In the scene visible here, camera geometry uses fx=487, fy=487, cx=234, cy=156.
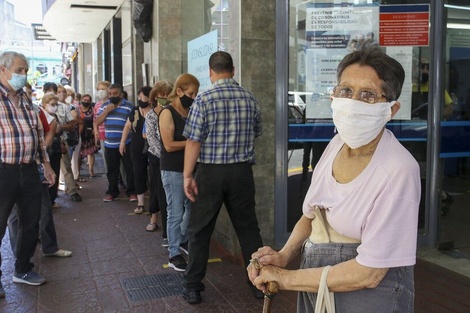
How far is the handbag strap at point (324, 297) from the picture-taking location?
1710mm

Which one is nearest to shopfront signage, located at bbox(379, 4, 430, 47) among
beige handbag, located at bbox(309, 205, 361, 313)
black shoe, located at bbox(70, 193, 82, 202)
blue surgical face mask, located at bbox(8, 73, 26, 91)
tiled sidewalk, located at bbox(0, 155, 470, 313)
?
tiled sidewalk, located at bbox(0, 155, 470, 313)

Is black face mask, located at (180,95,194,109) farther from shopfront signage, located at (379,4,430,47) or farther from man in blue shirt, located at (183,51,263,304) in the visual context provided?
shopfront signage, located at (379,4,430,47)

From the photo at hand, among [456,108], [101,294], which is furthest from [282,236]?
[456,108]

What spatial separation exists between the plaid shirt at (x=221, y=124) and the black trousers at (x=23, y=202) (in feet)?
5.08

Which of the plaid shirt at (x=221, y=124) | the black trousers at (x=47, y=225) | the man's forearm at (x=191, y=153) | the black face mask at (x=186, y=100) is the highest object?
the black face mask at (x=186, y=100)

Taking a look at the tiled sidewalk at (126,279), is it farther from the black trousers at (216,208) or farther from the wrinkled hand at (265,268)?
the wrinkled hand at (265,268)

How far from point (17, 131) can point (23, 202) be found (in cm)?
65

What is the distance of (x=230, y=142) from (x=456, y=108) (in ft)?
9.21

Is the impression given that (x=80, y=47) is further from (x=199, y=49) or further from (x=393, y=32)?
(x=393, y=32)

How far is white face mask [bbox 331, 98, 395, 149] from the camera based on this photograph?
171 centimetres

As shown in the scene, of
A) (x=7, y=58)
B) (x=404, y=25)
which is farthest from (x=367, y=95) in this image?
(x=404, y=25)

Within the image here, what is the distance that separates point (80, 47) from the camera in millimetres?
25422

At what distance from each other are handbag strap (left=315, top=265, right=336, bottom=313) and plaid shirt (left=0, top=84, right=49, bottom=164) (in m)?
3.35

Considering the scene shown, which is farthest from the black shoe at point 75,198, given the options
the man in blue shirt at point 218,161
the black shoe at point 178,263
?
the man in blue shirt at point 218,161
